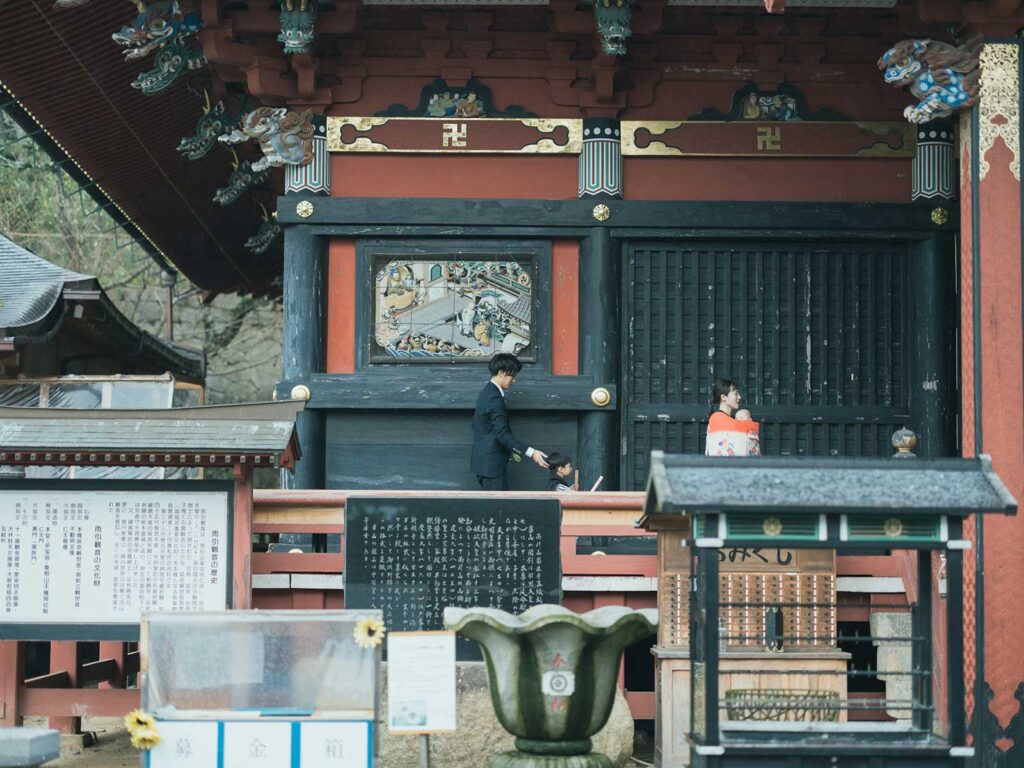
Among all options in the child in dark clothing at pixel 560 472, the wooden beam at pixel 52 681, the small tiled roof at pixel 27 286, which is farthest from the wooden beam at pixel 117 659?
the small tiled roof at pixel 27 286

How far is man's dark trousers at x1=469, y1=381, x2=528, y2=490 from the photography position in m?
12.2

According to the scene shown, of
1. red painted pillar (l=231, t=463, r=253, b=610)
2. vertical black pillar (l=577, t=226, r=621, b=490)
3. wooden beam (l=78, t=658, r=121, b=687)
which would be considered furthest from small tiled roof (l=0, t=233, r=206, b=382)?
red painted pillar (l=231, t=463, r=253, b=610)

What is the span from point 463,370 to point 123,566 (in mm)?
3608

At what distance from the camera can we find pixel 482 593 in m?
10.4

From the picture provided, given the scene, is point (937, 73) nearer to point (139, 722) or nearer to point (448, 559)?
point (448, 559)

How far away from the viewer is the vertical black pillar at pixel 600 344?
1265 cm

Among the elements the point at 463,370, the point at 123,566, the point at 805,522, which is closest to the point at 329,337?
the point at 463,370

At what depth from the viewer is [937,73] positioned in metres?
11.0

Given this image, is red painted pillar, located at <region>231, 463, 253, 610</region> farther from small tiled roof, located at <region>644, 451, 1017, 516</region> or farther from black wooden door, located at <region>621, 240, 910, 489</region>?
black wooden door, located at <region>621, 240, 910, 489</region>

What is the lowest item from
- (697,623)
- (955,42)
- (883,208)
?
(697,623)

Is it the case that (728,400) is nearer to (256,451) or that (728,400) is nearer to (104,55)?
(256,451)

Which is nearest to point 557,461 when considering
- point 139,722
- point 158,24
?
point 158,24

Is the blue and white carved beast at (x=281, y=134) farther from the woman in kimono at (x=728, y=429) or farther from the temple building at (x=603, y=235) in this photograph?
the woman in kimono at (x=728, y=429)

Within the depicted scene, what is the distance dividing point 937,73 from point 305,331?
5.20 metres
